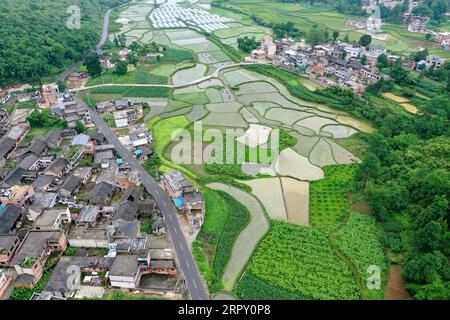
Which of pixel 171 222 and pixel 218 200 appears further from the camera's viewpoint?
pixel 218 200

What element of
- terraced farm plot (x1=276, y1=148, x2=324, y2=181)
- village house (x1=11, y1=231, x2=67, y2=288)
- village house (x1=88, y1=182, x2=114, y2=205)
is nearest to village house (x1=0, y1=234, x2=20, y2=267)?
village house (x1=11, y1=231, x2=67, y2=288)

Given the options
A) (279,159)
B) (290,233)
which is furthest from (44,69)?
(290,233)

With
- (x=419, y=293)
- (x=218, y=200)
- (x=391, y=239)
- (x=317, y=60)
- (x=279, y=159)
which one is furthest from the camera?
(x=317, y=60)

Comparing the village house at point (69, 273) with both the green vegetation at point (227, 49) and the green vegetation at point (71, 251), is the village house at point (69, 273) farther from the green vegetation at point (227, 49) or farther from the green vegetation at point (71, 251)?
the green vegetation at point (227, 49)

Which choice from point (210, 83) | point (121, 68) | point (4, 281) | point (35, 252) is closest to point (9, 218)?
point (35, 252)

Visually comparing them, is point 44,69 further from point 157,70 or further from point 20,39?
point 157,70

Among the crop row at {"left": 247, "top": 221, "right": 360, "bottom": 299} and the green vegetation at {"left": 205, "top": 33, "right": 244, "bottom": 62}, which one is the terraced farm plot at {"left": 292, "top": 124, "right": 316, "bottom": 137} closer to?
the crop row at {"left": 247, "top": 221, "right": 360, "bottom": 299}

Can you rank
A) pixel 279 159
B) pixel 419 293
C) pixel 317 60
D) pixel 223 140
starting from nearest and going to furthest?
pixel 419 293 → pixel 279 159 → pixel 223 140 → pixel 317 60
